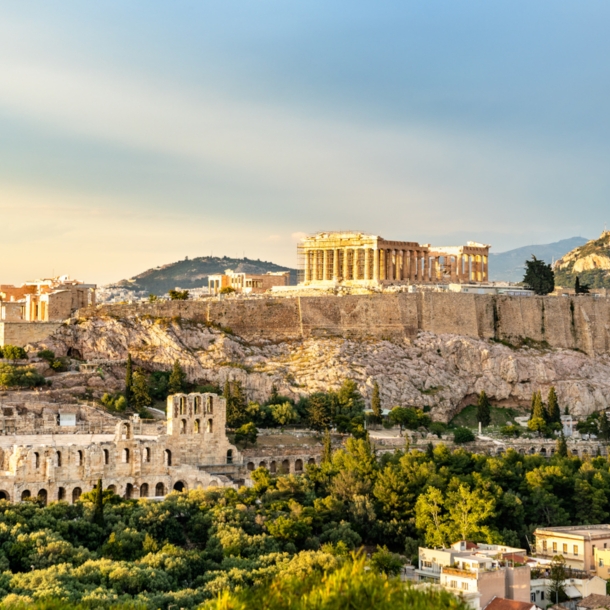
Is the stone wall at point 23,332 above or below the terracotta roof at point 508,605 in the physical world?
above

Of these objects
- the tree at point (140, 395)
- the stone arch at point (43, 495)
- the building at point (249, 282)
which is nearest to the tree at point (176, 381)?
the tree at point (140, 395)

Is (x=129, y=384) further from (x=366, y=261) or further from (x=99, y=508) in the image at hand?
(x=366, y=261)

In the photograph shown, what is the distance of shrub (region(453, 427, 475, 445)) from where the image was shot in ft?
241

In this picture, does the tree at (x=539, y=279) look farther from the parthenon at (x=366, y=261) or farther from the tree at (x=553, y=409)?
the tree at (x=553, y=409)

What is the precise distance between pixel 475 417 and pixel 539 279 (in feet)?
76.0

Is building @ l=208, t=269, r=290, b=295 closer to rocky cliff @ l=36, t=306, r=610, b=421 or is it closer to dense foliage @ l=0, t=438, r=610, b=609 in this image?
rocky cliff @ l=36, t=306, r=610, b=421

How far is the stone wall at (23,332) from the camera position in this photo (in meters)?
79.2

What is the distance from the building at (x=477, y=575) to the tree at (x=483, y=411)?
28388mm

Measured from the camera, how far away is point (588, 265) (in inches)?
6609

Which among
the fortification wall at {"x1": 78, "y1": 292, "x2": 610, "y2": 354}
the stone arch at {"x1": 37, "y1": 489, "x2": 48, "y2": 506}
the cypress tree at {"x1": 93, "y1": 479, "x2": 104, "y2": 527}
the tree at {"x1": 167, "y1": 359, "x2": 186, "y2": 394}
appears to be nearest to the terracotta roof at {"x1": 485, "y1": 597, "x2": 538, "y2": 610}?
the cypress tree at {"x1": 93, "y1": 479, "x2": 104, "y2": 527}

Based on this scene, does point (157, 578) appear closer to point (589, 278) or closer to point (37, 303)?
point (37, 303)

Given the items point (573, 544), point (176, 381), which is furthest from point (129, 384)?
point (573, 544)

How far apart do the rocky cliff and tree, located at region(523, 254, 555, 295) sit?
12534 millimetres

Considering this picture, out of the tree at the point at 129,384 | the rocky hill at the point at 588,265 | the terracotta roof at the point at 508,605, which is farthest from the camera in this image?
the rocky hill at the point at 588,265
